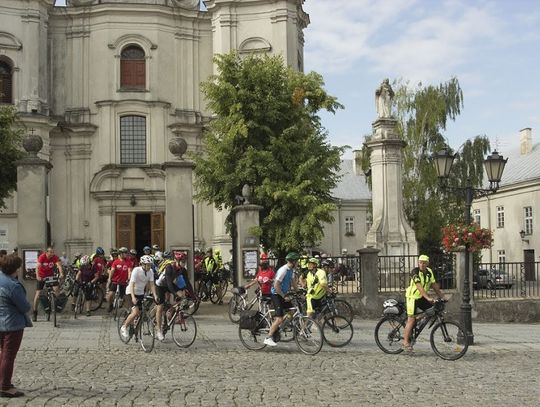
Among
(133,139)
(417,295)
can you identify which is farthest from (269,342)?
(133,139)

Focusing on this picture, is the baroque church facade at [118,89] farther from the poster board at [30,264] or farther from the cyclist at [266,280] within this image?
the cyclist at [266,280]

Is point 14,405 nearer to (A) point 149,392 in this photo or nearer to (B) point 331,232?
(A) point 149,392

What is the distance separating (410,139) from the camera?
45.2 meters

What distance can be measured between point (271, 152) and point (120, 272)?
30.6 feet

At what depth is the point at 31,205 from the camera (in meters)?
21.9

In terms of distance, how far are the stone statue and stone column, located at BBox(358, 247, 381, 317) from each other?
8.99 m

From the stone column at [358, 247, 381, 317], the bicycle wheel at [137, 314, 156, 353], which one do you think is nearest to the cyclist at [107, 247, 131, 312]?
the bicycle wheel at [137, 314, 156, 353]

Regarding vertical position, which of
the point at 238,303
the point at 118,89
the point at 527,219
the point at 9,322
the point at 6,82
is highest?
the point at 6,82

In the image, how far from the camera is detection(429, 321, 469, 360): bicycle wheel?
1450 centimetres

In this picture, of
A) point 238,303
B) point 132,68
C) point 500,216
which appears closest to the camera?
point 238,303

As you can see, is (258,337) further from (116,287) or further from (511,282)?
(511,282)

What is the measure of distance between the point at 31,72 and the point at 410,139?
20619mm

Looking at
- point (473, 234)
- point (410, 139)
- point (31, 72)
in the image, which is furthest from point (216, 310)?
point (410, 139)

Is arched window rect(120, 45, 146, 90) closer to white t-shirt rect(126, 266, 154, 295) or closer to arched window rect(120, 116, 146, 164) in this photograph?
arched window rect(120, 116, 146, 164)
